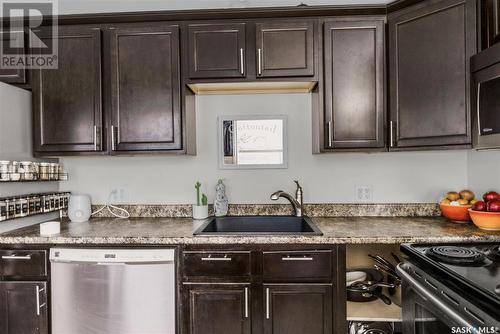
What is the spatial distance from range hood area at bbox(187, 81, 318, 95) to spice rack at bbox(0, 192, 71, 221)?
49.6 inches

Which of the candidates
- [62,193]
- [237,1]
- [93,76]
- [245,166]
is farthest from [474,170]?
[62,193]

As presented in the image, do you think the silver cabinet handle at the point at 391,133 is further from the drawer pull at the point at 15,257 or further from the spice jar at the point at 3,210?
the spice jar at the point at 3,210

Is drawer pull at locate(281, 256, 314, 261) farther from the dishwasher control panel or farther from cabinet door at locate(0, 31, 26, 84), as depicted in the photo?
cabinet door at locate(0, 31, 26, 84)

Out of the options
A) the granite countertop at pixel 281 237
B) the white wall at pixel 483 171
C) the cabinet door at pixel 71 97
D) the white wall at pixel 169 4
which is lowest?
the granite countertop at pixel 281 237

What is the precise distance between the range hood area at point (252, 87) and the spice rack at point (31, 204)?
4.14ft

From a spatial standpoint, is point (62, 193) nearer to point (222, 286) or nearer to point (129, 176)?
point (129, 176)

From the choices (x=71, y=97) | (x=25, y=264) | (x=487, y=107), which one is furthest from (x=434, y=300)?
(x=71, y=97)

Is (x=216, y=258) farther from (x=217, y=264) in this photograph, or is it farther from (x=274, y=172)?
(x=274, y=172)

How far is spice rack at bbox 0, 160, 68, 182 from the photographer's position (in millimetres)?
1770

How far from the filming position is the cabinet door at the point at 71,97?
198 centimetres

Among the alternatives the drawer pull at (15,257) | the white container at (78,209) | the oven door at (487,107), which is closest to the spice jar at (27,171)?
the white container at (78,209)

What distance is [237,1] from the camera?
210 centimetres

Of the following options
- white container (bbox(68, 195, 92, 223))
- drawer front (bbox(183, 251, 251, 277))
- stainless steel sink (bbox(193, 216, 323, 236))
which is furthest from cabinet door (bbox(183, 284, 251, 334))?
white container (bbox(68, 195, 92, 223))

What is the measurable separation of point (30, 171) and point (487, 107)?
2661 mm
